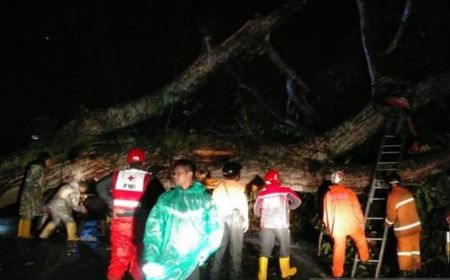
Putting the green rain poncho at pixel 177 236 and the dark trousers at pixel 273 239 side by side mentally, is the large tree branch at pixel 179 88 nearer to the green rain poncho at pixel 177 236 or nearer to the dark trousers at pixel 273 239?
the dark trousers at pixel 273 239

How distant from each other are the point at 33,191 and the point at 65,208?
0.60 metres

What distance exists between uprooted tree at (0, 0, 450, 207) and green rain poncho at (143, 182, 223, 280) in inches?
164

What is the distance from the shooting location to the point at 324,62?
14.3 metres

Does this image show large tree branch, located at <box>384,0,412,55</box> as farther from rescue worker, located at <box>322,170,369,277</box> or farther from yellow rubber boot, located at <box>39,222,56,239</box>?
yellow rubber boot, located at <box>39,222,56,239</box>

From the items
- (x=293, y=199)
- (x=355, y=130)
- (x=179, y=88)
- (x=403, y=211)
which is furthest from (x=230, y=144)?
(x=403, y=211)

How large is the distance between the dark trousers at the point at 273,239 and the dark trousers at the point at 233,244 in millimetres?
356

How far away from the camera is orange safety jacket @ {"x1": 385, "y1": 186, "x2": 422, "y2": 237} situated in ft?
21.6

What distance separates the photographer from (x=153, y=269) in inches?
157

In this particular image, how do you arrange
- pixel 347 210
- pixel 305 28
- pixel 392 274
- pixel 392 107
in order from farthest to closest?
1. pixel 305 28
2. pixel 392 107
3. pixel 392 274
4. pixel 347 210

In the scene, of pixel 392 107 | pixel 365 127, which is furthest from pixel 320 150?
pixel 392 107

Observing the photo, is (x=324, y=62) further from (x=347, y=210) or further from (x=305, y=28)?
(x=347, y=210)

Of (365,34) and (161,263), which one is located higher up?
(365,34)

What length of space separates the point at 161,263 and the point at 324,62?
11.3m

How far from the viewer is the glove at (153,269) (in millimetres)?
3996
